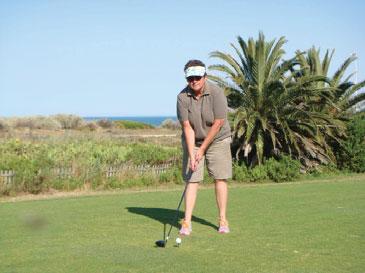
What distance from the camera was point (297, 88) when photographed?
19406 mm

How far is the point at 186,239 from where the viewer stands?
725 cm

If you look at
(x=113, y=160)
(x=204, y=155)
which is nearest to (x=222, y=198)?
(x=204, y=155)

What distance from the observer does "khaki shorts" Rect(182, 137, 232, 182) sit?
793 cm

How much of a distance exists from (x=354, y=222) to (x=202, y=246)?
2691 millimetres

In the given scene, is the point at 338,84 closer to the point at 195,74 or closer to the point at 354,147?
the point at 354,147

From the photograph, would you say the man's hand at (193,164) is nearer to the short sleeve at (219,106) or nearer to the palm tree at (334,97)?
the short sleeve at (219,106)

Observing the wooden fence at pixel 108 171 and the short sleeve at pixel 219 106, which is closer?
the short sleeve at pixel 219 106

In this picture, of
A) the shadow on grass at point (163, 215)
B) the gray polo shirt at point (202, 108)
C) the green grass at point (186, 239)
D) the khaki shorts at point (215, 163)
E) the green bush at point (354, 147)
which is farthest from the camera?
the green bush at point (354, 147)

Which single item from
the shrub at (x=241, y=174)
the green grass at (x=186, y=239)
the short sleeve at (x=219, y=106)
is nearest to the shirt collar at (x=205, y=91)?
the short sleeve at (x=219, y=106)

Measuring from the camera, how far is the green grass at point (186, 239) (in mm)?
5938

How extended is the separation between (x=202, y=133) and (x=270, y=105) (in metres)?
12.1

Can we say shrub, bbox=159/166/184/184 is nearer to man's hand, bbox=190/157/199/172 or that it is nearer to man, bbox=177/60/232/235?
man, bbox=177/60/232/235

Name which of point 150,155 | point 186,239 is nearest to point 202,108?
point 186,239

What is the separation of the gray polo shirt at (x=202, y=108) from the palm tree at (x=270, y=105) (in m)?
11.0
